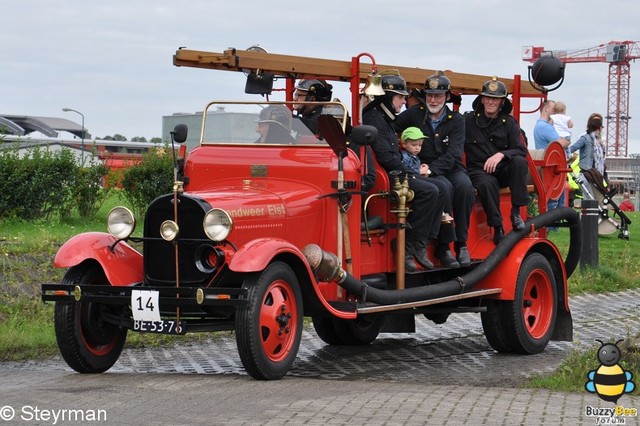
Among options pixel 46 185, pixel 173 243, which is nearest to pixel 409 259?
pixel 173 243

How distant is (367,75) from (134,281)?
2.78 m

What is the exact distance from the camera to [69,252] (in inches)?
371

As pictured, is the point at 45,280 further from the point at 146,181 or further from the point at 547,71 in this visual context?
the point at 146,181

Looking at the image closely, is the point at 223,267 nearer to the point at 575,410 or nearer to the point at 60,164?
the point at 575,410

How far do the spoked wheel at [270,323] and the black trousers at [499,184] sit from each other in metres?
3.11

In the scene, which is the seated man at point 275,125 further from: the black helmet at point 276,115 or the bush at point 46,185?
the bush at point 46,185

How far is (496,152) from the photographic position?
39.6 feet

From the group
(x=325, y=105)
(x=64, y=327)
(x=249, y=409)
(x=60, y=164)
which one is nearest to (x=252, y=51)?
(x=325, y=105)

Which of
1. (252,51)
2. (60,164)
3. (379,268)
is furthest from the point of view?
(60,164)

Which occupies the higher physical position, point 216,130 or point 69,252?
point 216,130

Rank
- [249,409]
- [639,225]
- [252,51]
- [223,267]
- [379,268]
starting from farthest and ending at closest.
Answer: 1. [639,225]
2. [379,268]
3. [252,51]
4. [223,267]
5. [249,409]

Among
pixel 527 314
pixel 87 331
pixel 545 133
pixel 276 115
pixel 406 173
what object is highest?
pixel 276 115

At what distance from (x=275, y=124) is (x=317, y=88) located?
713 mm

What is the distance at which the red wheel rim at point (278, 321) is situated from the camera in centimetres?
897
